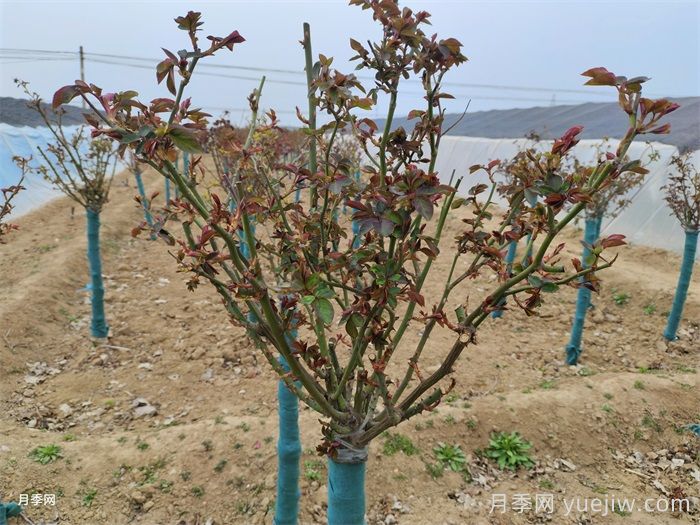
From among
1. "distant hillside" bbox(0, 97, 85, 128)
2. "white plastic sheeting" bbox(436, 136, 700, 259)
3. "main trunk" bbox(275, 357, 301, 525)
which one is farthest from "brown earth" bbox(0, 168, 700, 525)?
"distant hillside" bbox(0, 97, 85, 128)

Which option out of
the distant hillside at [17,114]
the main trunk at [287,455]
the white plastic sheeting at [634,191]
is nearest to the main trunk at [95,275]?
the main trunk at [287,455]

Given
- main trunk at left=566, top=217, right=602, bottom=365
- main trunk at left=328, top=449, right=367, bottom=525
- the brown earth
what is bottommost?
the brown earth

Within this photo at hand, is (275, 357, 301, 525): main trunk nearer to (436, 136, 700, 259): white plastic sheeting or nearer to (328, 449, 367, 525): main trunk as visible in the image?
(328, 449, 367, 525): main trunk

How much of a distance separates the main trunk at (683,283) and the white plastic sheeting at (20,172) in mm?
10876

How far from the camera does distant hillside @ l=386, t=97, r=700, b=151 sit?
9.95m

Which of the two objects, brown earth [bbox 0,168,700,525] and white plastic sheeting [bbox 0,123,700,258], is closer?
brown earth [bbox 0,168,700,525]

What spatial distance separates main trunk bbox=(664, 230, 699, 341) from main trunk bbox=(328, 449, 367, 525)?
17.5 ft

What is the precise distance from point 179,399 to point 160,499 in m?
1.30

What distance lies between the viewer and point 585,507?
3377 mm

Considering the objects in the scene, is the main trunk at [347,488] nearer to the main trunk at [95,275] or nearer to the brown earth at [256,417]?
the brown earth at [256,417]

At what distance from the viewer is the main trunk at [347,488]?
62.4 inches

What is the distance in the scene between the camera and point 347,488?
5.25 ft

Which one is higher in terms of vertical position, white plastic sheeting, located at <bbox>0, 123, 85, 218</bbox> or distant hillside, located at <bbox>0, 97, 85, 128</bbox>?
distant hillside, located at <bbox>0, 97, 85, 128</bbox>

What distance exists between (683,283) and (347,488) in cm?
566
